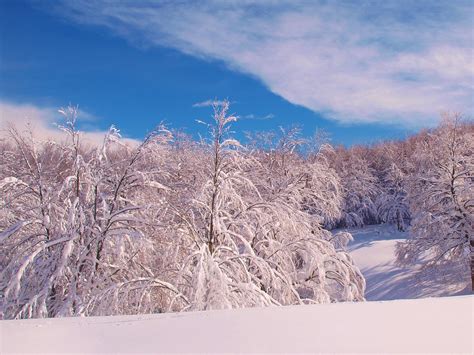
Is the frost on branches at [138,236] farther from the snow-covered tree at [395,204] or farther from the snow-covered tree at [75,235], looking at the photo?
the snow-covered tree at [395,204]

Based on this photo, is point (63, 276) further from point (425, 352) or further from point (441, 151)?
point (441, 151)

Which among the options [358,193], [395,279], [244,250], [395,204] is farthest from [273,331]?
[358,193]

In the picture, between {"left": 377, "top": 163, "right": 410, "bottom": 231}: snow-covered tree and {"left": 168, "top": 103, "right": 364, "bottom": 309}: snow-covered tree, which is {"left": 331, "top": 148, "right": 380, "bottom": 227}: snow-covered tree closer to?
{"left": 377, "top": 163, "right": 410, "bottom": 231}: snow-covered tree

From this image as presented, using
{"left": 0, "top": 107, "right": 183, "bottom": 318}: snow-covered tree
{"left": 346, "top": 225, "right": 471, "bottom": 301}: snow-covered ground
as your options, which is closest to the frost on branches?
{"left": 0, "top": 107, "right": 183, "bottom": 318}: snow-covered tree

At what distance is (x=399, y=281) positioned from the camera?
2297cm

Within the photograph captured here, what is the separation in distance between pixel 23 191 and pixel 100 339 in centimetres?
675

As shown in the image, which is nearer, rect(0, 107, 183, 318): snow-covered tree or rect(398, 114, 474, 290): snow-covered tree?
rect(0, 107, 183, 318): snow-covered tree

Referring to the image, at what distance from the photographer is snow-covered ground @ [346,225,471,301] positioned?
2063cm

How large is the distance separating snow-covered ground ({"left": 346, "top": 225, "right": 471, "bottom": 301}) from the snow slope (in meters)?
18.3

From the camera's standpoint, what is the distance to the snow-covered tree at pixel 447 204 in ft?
62.7

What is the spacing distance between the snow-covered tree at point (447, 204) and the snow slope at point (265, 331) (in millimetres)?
16563

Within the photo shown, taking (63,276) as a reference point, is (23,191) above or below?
above

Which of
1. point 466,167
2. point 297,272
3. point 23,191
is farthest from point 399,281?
point 23,191

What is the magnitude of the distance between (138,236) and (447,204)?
15.9m
